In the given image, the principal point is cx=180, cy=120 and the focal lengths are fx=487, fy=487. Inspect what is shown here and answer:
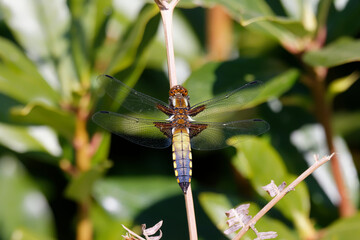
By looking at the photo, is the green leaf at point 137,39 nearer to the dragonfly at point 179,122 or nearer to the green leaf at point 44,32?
the dragonfly at point 179,122

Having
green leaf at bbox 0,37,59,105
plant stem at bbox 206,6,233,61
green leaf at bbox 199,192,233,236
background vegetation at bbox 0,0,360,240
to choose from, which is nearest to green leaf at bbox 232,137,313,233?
background vegetation at bbox 0,0,360,240

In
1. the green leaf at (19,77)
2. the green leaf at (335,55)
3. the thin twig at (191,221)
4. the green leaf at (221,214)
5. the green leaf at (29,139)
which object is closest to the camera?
the thin twig at (191,221)

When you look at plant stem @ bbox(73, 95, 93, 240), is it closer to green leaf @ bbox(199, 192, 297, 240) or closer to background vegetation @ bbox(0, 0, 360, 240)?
background vegetation @ bbox(0, 0, 360, 240)

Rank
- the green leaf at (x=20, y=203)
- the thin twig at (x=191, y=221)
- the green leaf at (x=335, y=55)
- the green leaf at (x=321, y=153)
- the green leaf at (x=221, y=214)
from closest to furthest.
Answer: the thin twig at (x=191, y=221) < the green leaf at (x=335, y=55) < the green leaf at (x=221, y=214) < the green leaf at (x=321, y=153) < the green leaf at (x=20, y=203)

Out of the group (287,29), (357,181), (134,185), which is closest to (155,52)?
(134,185)

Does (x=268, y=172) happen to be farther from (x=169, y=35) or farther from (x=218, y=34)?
(x=218, y=34)

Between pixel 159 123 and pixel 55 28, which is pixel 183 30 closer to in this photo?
pixel 55 28

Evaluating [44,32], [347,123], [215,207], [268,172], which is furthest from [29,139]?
[347,123]

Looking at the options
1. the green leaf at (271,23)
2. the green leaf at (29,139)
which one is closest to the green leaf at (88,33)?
the green leaf at (29,139)
